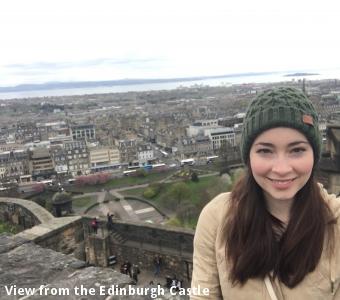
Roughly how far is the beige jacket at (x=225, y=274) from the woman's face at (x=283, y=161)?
16 cm

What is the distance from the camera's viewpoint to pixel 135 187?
1661 inches

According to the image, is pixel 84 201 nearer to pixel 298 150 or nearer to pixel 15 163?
pixel 15 163

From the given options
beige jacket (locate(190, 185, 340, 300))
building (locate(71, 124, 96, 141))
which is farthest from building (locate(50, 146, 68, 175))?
beige jacket (locate(190, 185, 340, 300))

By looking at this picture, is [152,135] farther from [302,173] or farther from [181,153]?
[302,173]

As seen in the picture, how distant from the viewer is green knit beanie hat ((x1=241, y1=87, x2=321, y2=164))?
1.50 metres

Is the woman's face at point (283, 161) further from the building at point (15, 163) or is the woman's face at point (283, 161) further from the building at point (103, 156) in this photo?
the building at point (15, 163)

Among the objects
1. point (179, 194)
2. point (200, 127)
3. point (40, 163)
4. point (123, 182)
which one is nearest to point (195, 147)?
point (200, 127)

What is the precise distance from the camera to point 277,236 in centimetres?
150

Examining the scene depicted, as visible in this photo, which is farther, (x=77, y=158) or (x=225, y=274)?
(x=77, y=158)

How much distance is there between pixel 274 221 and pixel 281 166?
21 cm

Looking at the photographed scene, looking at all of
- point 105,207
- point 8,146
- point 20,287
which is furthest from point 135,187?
point 8,146

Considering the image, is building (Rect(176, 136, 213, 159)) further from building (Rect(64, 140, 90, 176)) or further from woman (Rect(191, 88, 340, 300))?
woman (Rect(191, 88, 340, 300))

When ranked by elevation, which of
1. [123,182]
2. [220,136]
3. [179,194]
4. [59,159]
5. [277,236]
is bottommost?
[59,159]

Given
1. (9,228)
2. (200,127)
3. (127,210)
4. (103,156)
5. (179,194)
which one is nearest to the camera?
(9,228)
